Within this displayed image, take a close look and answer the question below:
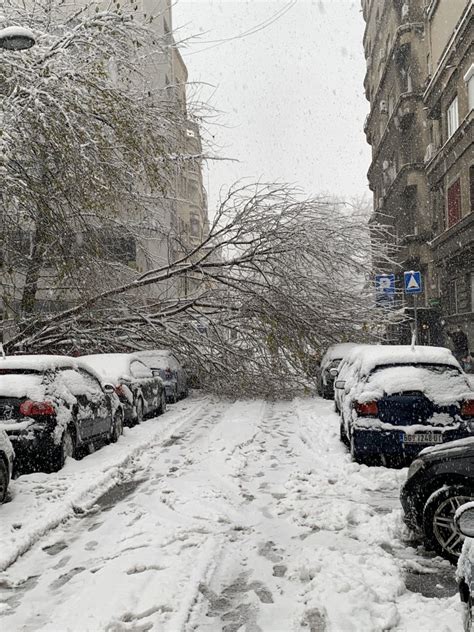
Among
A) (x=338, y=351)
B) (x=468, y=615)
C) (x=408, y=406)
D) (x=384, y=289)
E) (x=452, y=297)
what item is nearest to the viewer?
(x=468, y=615)

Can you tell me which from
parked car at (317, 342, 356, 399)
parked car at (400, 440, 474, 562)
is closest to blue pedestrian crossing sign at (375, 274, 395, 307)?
parked car at (317, 342, 356, 399)

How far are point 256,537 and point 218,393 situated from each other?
39.0 feet

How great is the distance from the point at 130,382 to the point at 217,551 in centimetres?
952

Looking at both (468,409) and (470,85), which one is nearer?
(468,409)

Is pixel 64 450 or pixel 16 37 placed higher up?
pixel 16 37

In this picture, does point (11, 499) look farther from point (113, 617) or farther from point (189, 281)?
point (189, 281)

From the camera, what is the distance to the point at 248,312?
675 inches

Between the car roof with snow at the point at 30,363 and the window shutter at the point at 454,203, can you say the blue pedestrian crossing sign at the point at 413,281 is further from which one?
the window shutter at the point at 454,203

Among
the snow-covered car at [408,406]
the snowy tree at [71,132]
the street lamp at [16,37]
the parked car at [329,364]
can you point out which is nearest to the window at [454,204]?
the parked car at [329,364]

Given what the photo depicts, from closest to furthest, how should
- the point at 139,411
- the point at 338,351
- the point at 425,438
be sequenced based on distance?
the point at 425,438, the point at 139,411, the point at 338,351

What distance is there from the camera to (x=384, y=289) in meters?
19.4

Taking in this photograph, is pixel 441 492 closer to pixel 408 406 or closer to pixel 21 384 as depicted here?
pixel 408 406

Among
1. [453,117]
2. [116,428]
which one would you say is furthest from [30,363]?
[453,117]

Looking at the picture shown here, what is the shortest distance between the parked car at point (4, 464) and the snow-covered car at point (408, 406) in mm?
4341
